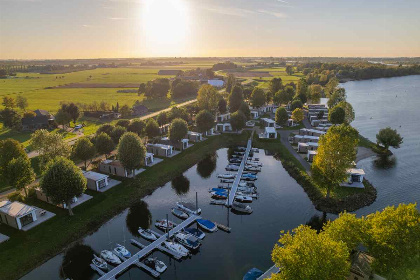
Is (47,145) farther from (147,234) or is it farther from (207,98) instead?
(207,98)

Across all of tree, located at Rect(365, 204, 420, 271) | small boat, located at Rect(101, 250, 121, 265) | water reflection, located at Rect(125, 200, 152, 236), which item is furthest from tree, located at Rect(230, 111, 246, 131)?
tree, located at Rect(365, 204, 420, 271)

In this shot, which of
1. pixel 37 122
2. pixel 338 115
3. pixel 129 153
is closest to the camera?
pixel 129 153

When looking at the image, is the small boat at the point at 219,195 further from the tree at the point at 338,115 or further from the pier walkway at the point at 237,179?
the tree at the point at 338,115

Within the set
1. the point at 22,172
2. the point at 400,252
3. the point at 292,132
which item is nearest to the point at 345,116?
the point at 292,132

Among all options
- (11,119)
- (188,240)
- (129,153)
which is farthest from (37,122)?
(188,240)

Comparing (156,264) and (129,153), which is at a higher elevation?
(129,153)

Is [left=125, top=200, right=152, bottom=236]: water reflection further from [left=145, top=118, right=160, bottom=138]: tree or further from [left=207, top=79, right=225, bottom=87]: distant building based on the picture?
[left=207, top=79, right=225, bottom=87]: distant building
